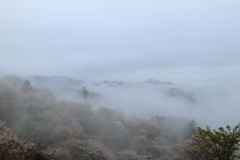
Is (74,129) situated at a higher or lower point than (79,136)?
lower

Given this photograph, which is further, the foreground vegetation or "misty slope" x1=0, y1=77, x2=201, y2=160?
"misty slope" x1=0, y1=77, x2=201, y2=160

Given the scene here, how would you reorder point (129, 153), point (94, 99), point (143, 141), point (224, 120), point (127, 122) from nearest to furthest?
point (129, 153), point (143, 141), point (127, 122), point (94, 99), point (224, 120)

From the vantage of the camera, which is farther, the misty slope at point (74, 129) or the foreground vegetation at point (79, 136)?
the misty slope at point (74, 129)

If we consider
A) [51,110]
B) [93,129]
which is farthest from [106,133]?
[51,110]

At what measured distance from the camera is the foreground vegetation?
1343 cm

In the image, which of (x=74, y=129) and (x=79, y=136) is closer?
(x=79, y=136)

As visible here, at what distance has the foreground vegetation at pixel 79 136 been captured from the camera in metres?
13.4

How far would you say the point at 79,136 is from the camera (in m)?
29.3

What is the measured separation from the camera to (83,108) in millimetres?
49719

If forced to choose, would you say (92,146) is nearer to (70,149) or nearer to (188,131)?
(70,149)

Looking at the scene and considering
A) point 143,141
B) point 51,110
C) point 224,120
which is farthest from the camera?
point 224,120

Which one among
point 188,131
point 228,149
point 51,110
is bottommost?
point 188,131

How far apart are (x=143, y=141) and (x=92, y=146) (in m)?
21.0

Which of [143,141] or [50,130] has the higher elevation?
[50,130]
